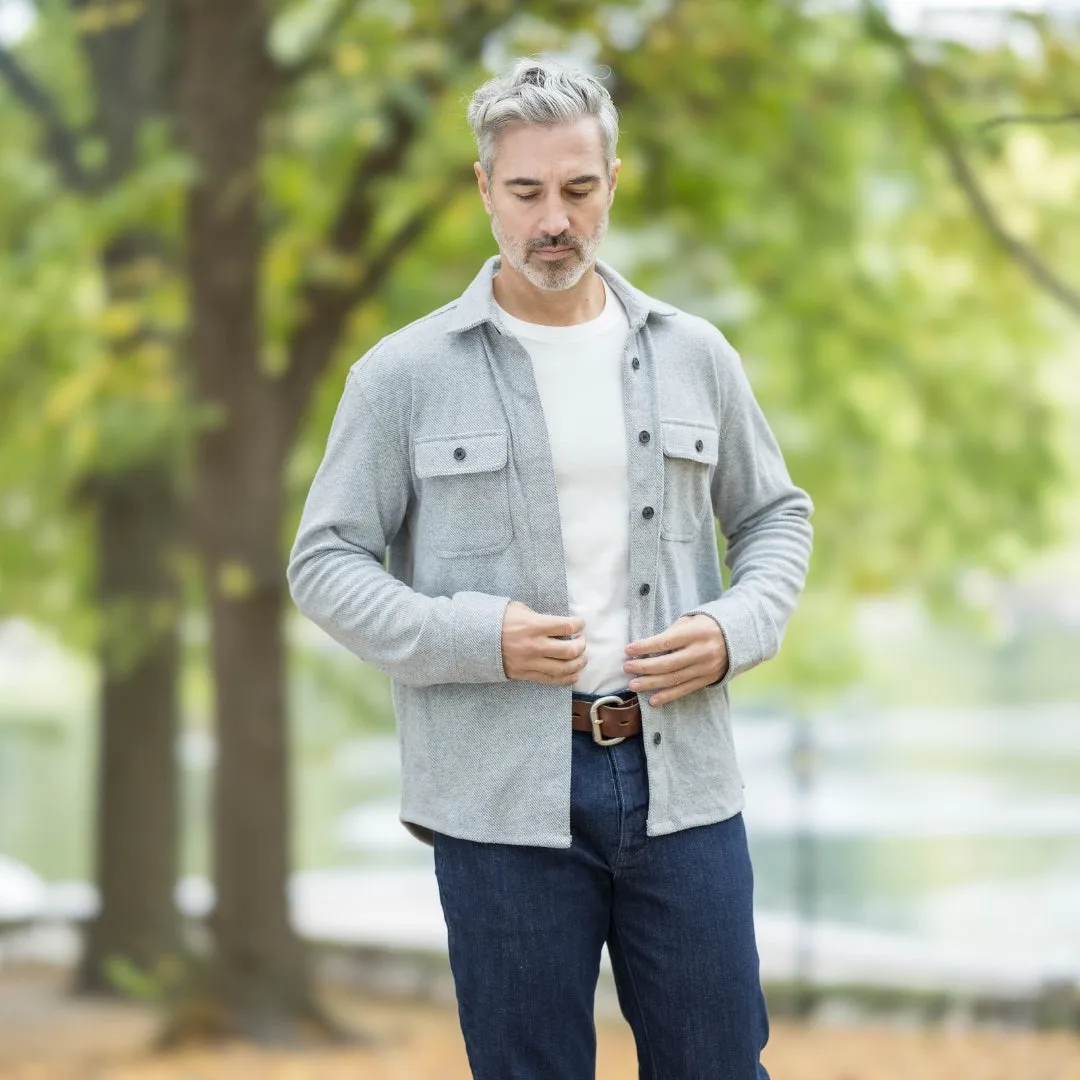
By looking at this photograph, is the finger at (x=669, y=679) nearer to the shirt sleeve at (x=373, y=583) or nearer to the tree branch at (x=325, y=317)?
the shirt sleeve at (x=373, y=583)

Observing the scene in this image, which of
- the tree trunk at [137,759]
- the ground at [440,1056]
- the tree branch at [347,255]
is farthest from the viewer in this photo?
the tree trunk at [137,759]

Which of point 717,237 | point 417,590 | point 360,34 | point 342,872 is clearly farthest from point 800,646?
point 417,590

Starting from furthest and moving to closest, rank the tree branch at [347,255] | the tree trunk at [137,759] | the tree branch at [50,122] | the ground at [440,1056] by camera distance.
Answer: the tree trunk at [137,759] < the tree branch at [50,122] < the tree branch at [347,255] < the ground at [440,1056]

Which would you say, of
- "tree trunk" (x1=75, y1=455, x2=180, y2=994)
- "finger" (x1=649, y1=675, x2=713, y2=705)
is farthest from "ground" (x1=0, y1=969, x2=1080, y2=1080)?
"finger" (x1=649, y1=675, x2=713, y2=705)

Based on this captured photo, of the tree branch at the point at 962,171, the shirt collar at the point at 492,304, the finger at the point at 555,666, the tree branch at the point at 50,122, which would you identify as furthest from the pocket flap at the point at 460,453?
the tree branch at the point at 50,122

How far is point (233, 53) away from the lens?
5.87 m

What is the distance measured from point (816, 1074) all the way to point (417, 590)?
12.3ft

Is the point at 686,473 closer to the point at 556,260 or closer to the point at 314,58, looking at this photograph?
the point at 556,260

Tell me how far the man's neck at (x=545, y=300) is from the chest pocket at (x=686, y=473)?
A: 0.66 feet

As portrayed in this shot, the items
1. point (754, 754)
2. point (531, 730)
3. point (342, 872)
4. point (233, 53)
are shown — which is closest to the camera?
point (531, 730)

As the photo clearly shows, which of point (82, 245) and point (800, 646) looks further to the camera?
point (800, 646)

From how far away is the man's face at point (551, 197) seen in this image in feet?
6.27

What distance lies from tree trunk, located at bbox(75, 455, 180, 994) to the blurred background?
19mm

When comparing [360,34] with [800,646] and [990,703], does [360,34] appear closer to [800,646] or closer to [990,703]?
[800,646]
